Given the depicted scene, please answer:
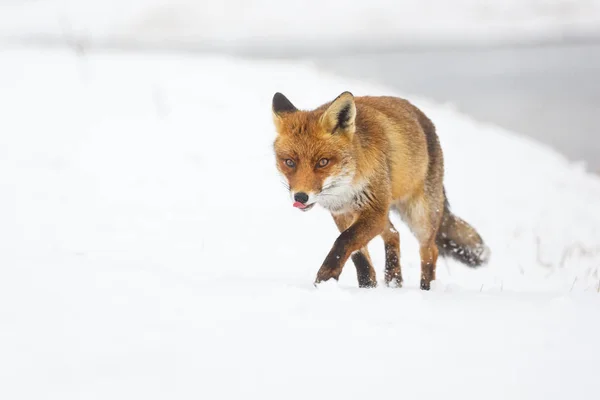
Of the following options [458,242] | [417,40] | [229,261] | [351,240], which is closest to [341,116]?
[351,240]

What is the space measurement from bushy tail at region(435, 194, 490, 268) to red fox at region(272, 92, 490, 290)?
0.04 feet

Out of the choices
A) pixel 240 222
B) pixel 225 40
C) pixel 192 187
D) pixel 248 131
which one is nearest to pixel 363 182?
pixel 240 222

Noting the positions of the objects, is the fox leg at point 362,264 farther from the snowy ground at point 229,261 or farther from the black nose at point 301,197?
the black nose at point 301,197

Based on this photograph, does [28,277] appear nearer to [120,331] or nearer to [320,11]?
[120,331]

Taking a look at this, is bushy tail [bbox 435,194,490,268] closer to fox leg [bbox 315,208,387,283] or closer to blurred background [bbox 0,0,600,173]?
fox leg [bbox 315,208,387,283]

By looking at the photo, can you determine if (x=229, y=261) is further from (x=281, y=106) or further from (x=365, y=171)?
(x=365, y=171)

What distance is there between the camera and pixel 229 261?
20.3ft

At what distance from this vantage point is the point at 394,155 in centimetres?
489

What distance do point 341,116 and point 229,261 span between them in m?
2.27

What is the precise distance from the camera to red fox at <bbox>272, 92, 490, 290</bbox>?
14.2 ft

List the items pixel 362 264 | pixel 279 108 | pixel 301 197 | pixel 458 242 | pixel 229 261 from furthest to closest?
pixel 229 261 < pixel 458 242 < pixel 362 264 < pixel 279 108 < pixel 301 197

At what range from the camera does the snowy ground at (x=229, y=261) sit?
104 inches

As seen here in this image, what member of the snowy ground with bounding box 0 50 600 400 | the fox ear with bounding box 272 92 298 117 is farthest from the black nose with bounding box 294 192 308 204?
the fox ear with bounding box 272 92 298 117

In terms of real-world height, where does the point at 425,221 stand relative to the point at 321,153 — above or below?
below
